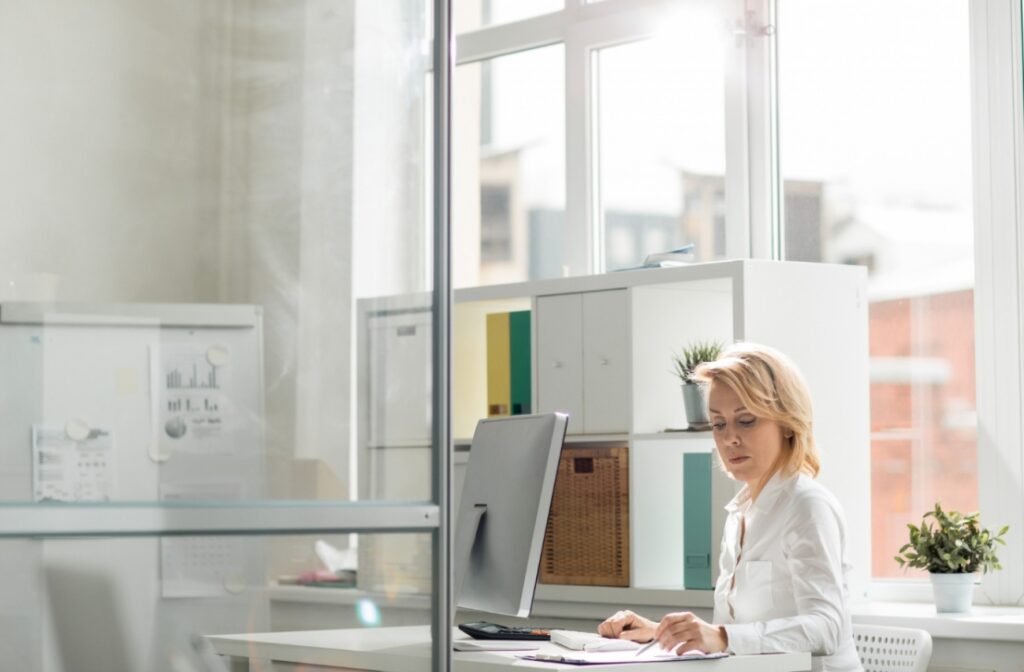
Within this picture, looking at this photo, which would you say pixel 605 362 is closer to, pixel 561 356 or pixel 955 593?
pixel 561 356

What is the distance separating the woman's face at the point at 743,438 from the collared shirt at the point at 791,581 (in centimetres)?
5

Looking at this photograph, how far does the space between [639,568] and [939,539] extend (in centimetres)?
80

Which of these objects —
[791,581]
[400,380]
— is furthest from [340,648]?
[791,581]

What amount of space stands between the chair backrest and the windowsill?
0.09 m

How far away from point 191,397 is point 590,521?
225cm

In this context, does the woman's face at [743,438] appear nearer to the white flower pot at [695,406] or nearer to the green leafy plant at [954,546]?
the white flower pot at [695,406]

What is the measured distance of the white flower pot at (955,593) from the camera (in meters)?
3.60

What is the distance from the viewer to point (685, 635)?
2.72m

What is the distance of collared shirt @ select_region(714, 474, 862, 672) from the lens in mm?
2838

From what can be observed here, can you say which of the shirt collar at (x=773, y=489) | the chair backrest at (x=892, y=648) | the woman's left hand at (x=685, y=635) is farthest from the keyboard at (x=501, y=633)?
the chair backrest at (x=892, y=648)

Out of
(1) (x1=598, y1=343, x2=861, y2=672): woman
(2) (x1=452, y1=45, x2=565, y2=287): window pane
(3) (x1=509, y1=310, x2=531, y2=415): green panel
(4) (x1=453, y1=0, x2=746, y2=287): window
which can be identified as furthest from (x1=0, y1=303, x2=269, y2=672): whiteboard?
(2) (x1=452, y1=45, x2=565, y2=287): window pane

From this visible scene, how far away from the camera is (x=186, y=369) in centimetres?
195

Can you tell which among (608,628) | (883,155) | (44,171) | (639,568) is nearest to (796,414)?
(608,628)

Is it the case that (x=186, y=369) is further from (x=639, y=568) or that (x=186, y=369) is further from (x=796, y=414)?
(x=639, y=568)
